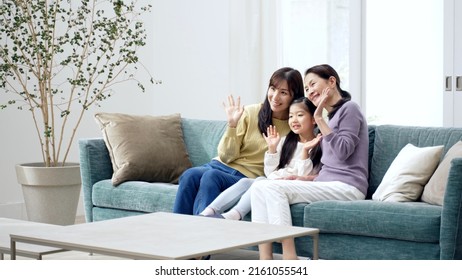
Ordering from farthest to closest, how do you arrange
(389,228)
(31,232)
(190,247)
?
1. (389,228)
2. (31,232)
3. (190,247)

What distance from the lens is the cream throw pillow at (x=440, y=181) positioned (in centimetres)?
385

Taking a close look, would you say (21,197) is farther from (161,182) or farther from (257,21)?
(257,21)

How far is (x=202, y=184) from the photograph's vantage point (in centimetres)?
438

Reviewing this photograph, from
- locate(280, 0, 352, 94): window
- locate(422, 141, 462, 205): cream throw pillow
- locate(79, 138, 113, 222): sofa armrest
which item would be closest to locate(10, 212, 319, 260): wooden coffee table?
locate(422, 141, 462, 205): cream throw pillow

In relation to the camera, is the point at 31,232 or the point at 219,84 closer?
the point at 31,232

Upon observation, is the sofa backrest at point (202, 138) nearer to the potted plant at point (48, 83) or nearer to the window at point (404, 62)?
the potted plant at point (48, 83)

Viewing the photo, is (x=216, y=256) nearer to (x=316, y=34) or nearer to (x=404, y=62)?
(x=404, y=62)

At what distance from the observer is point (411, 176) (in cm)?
404

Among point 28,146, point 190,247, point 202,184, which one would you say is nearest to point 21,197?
point 28,146

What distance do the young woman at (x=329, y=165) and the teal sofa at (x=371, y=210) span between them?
99mm

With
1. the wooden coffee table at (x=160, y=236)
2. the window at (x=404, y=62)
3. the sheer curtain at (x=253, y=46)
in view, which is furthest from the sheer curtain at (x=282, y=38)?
the wooden coffee table at (x=160, y=236)

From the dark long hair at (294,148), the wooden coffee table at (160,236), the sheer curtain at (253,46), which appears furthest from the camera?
the sheer curtain at (253,46)

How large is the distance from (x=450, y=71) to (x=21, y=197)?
10.0 ft

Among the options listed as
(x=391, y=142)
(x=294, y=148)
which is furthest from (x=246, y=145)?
(x=391, y=142)
